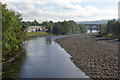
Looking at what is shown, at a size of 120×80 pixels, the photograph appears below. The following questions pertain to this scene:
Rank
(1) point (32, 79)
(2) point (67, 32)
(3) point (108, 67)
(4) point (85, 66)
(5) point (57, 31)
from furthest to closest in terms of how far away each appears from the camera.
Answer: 1. (2) point (67, 32)
2. (5) point (57, 31)
3. (4) point (85, 66)
4. (3) point (108, 67)
5. (1) point (32, 79)

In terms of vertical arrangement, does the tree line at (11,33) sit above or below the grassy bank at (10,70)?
above

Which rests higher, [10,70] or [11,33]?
[11,33]

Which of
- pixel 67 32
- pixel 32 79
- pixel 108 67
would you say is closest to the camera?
pixel 32 79

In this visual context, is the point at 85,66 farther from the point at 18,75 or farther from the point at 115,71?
the point at 18,75

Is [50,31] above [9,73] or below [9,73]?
above

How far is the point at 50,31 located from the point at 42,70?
138134 mm

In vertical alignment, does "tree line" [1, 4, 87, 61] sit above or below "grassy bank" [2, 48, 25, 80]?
above

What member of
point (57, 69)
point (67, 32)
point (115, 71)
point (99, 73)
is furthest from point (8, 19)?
point (67, 32)

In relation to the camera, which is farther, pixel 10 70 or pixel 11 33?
pixel 11 33

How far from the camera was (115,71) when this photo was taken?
30375mm

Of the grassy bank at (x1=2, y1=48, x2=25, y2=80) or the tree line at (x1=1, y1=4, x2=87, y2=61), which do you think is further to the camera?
the tree line at (x1=1, y1=4, x2=87, y2=61)

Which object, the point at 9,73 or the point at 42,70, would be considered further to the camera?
the point at 42,70

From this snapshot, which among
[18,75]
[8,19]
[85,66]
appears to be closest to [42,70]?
[18,75]

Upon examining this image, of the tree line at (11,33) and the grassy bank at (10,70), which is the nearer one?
the grassy bank at (10,70)
